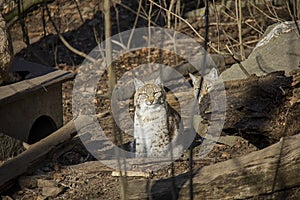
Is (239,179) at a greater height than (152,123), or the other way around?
(152,123)

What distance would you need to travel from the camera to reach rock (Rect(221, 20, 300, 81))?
5391 mm

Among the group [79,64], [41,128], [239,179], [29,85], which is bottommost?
[239,179]

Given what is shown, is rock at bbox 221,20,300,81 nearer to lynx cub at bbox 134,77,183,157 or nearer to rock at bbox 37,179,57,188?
lynx cub at bbox 134,77,183,157

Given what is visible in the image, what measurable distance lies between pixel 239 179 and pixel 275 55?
2.46 meters

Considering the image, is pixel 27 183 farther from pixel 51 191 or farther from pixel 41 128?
pixel 41 128

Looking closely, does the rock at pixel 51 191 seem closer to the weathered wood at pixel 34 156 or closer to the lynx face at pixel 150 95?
the weathered wood at pixel 34 156

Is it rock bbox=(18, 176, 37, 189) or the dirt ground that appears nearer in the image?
the dirt ground

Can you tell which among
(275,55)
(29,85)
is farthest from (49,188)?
(275,55)

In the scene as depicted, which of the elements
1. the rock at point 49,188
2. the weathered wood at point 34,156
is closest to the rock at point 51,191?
the rock at point 49,188

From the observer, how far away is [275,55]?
18.1 ft

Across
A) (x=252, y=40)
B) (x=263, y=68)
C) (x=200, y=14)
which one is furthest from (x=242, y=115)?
(x=200, y=14)

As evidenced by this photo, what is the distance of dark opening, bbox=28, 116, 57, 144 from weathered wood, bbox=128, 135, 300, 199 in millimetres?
2921

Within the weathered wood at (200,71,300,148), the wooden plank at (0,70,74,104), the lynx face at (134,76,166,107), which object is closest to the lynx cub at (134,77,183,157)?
the lynx face at (134,76,166,107)

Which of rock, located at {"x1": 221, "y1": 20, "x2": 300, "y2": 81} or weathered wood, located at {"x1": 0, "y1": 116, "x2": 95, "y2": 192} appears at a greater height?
rock, located at {"x1": 221, "y1": 20, "x2": 300, "y2": 81}
